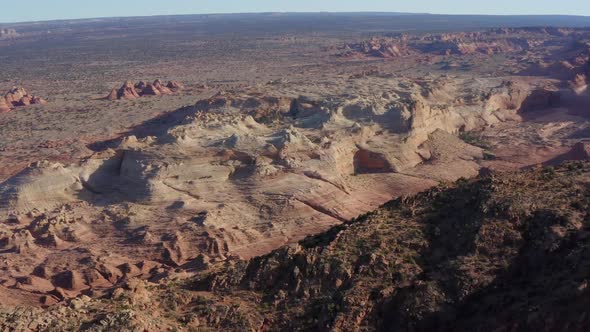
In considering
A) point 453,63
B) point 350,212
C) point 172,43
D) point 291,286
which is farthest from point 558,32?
point 291,286

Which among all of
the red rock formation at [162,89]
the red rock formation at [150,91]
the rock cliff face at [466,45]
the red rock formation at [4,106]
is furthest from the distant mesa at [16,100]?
the rock cliff face at [466,45]

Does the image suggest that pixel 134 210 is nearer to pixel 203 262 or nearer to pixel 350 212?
pixel 203 262

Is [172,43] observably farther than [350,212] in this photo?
Yes

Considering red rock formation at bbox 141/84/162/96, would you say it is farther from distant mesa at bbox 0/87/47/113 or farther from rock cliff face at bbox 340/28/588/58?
rock cliff face at bbox 340/28/588/58

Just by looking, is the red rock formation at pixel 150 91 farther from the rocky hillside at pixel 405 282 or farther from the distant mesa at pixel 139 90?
the rocky hillside at pixel 405 282

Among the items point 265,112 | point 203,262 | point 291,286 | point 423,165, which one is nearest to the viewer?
point 291,286

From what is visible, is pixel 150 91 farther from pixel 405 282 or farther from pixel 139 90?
pixel 405 282

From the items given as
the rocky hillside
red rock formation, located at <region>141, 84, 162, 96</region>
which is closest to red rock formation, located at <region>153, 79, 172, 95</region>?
red rock formation, located at <region>141, 84, 162, 96</region>

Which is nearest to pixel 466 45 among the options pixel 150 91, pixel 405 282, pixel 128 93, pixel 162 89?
pixel 162 89
